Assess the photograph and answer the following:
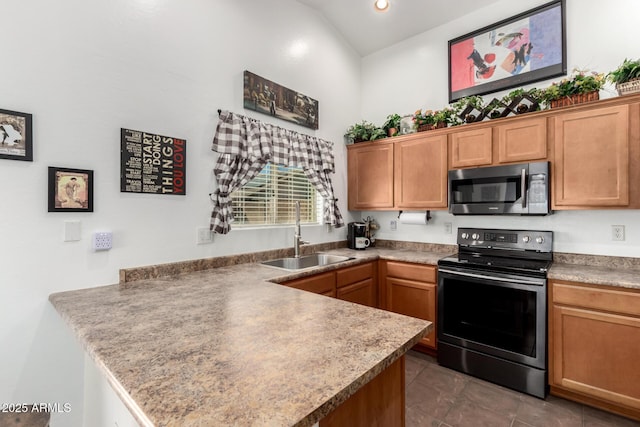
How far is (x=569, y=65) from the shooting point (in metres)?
2.54

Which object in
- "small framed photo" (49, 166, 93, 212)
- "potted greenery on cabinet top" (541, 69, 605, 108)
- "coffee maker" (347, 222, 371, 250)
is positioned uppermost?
"potted greenery on cabinet top" (541, 69, 605, 108)

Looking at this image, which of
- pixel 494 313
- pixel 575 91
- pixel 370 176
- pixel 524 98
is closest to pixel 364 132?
pixel 370 176

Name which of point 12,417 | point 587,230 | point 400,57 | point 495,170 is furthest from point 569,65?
point 12,417

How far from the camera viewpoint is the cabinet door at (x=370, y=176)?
328cm

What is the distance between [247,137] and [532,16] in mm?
2808

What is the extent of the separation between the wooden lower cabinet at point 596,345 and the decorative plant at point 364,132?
7.01 feet

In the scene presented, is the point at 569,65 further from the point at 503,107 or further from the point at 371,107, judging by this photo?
the point at 371,107

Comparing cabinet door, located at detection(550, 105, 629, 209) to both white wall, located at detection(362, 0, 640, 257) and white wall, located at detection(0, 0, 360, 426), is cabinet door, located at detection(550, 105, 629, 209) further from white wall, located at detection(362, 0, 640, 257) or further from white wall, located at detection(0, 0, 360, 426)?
white wall, located at detection(0, 0, 360, 426)

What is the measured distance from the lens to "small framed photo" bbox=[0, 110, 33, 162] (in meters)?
1.45

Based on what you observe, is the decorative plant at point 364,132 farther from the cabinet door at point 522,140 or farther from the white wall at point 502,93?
the cabinet door at point 522,140

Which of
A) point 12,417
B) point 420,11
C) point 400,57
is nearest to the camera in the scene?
point 12,417

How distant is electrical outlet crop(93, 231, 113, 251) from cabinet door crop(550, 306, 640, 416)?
2.98m

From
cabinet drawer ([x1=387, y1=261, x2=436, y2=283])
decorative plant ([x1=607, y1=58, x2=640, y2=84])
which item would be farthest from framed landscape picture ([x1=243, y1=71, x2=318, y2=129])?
decorative plant ([x1=607, y1=58, x2=640, y2=84])

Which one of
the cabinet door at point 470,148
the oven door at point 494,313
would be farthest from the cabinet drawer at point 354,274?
the cabinet door at point 470,148
